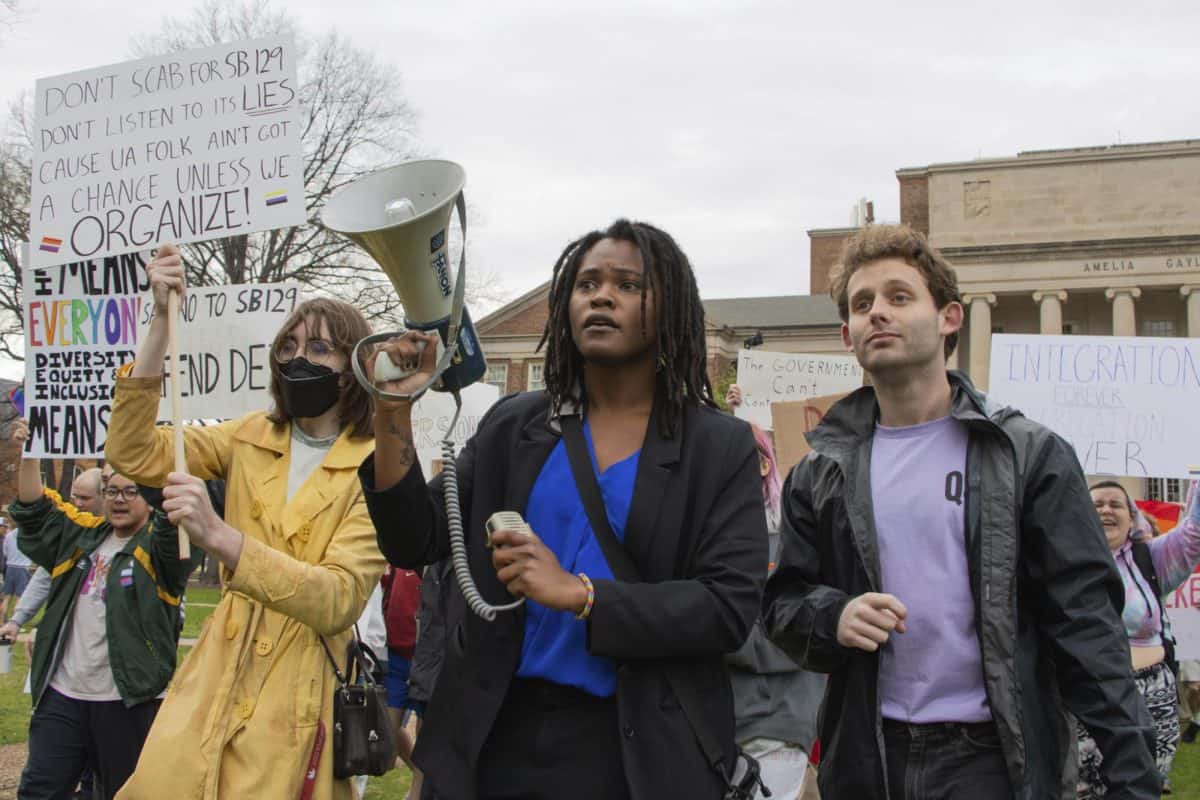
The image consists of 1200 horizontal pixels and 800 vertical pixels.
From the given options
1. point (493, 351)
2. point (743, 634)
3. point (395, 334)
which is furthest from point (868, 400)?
point (493, 351)

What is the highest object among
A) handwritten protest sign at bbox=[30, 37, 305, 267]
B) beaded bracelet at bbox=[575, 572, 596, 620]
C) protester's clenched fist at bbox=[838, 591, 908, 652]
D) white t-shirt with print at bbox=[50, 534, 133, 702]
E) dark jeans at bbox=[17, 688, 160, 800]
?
handwritten protest sign at bbox=[30, 37, 305, 267]

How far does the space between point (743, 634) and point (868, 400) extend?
1.04 metres

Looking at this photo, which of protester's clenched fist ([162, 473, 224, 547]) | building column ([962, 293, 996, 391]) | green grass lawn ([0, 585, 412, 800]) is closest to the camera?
protester's clenched fist ([162, 473, 224, 547])

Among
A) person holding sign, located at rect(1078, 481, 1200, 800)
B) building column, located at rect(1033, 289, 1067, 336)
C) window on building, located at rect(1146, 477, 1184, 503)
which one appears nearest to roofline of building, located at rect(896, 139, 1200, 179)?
building column, located at rect(1033, 289, 1067, 336)

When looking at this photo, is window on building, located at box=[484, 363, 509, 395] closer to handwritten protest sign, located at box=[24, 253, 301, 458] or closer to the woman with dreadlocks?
handwritten protest sign, located at box=[24, 253, 301, 458]

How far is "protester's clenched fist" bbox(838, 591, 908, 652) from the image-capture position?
100 inches

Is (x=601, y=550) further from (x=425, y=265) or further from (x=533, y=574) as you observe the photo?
(x=425, y=265)

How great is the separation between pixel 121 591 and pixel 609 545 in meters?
3.16

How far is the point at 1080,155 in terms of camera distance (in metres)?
48.2

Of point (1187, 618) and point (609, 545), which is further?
point (1187, 618)

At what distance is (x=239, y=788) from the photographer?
2879 mm

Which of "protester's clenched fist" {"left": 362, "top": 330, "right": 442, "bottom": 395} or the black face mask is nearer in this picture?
"protester's clenched fist" {"left": 362, "top": 330, "right": 442, "bottom": 395}

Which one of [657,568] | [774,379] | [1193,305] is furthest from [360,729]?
[1193,305]

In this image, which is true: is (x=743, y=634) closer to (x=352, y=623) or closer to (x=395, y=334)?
(x=395, y=334)
